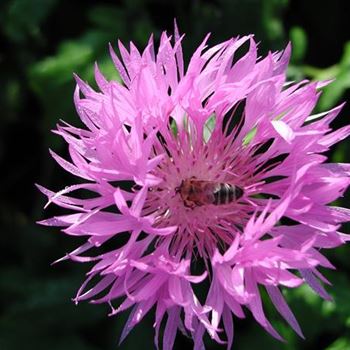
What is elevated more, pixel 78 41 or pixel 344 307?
pixel 78 41

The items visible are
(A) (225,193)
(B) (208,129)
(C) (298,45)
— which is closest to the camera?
(A) (225,193)

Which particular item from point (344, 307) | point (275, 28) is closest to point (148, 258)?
point (344, 307)

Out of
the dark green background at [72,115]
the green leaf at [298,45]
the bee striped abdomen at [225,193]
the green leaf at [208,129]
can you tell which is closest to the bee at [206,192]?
the bee striped abdomen at [225,193]

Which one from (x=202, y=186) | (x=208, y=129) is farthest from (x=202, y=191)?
(x=208, y=129)

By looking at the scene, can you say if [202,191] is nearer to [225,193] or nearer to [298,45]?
[225,193]

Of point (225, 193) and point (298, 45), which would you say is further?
point (298, 45)

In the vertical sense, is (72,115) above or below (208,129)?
below

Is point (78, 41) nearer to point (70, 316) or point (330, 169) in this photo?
point (70, 316)
